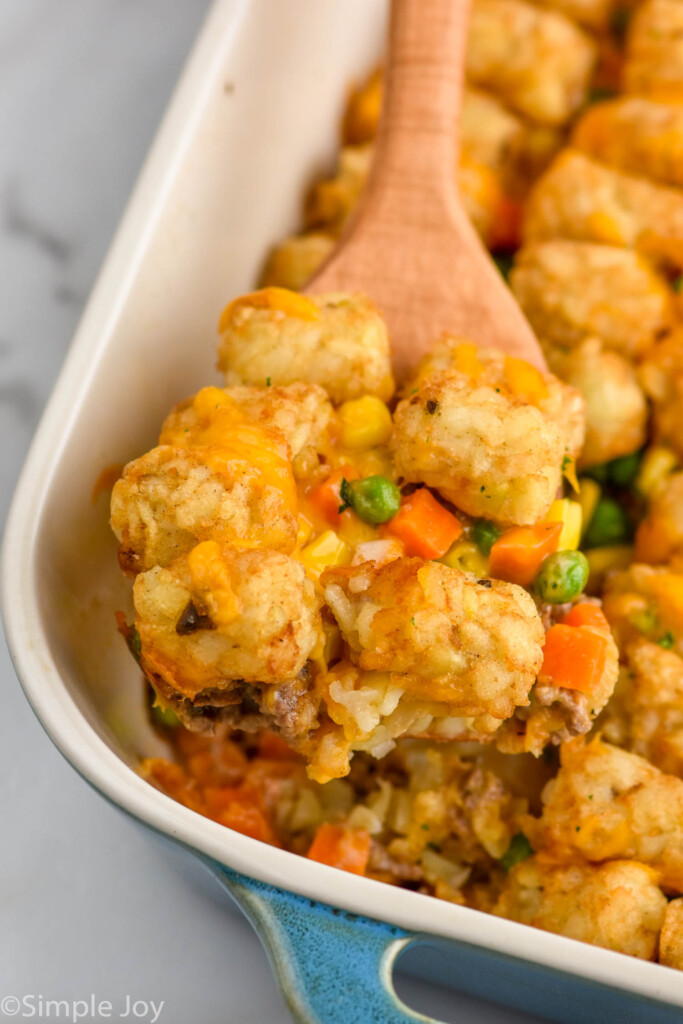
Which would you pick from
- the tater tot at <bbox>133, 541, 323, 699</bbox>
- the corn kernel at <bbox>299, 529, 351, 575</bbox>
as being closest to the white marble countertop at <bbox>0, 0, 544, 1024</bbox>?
the tater tot at <bbox>133, 541, 323, 699</bbox>

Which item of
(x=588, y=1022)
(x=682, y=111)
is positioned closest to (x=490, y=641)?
(x=588, y=1022)

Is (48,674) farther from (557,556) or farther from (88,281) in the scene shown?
(88,281)

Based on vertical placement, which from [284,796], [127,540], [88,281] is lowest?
[284,796]

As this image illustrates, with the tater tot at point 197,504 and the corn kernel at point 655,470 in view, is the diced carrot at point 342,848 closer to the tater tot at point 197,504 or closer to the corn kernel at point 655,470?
the tater tot at point 197,504

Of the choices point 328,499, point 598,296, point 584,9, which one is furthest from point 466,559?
point 584,9

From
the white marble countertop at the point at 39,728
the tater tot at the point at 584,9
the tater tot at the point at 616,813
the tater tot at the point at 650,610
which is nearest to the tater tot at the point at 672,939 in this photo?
the tater tot at the point at 616,813

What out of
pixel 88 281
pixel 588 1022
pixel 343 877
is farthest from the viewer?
pixel 88 281

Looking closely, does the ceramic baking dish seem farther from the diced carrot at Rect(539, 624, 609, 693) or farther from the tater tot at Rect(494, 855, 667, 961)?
the diced carrot at Rect(539, 624, 609, 693)
